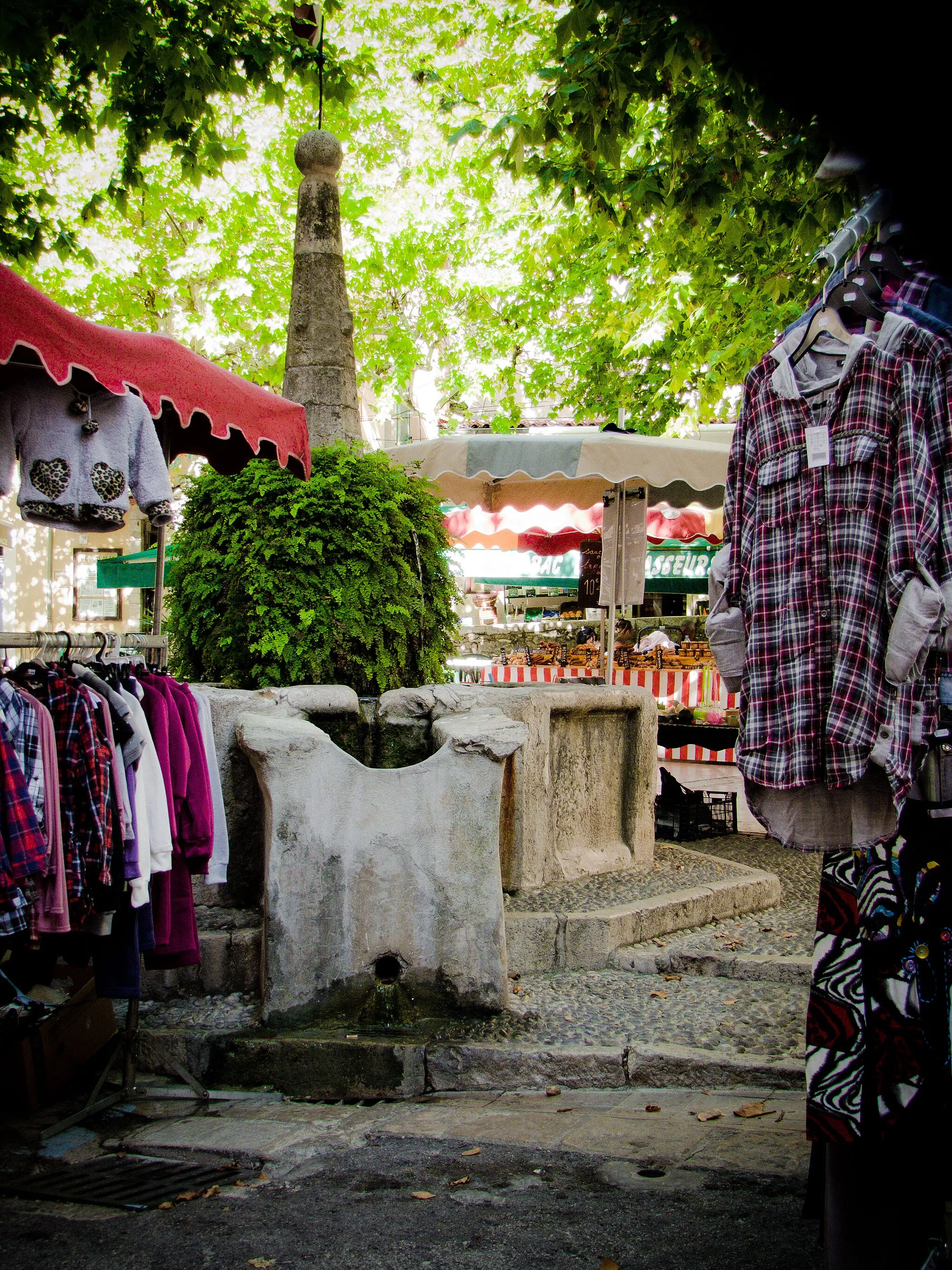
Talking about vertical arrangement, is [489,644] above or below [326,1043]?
above

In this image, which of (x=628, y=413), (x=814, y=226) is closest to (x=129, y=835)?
(x=814, y=226)

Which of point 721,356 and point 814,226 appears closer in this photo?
point 814,226

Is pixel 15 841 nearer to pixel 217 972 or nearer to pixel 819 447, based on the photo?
pixel 217 972

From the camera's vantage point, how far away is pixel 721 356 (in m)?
9.19

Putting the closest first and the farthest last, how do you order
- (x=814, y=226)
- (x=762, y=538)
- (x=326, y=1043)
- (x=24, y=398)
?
(x=762, y=538), (x=326, y=1043), (x=24, y=398), (x=814, y=226)

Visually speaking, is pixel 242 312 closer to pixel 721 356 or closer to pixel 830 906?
pixel 721 356

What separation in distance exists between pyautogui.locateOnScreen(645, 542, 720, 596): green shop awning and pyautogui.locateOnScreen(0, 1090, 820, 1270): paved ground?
1103 cm

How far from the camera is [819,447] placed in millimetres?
2227

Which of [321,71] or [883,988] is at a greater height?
[321,71]

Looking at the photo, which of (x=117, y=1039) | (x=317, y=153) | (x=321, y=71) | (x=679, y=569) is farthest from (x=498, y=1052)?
(x=679, y=569)

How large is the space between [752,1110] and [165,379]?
12.0ft

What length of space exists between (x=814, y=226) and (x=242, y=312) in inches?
571

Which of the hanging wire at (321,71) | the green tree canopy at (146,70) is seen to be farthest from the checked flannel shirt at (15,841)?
the hanging wire at (321,71)

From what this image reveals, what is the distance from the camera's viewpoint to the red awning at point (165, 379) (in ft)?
12.4
